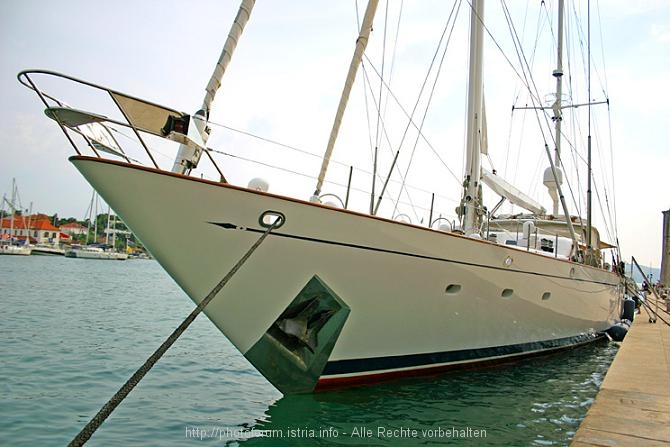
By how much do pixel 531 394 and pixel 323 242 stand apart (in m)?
3.83

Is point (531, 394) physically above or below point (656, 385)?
below

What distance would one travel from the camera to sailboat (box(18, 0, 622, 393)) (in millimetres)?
4152

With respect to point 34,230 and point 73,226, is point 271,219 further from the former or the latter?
point 73,226

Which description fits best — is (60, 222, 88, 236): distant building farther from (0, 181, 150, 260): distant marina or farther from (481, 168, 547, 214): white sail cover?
(481, 168, 547, 214): white sail cover

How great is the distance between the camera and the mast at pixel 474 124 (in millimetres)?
7906

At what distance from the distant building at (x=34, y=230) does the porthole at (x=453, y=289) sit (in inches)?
3203

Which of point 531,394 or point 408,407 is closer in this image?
point 408,407

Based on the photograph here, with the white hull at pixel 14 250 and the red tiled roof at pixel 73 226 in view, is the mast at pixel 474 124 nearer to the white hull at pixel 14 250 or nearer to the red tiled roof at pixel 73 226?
the white hull at pixel 14 250

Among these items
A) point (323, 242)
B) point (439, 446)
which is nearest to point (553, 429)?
point (439, 446)

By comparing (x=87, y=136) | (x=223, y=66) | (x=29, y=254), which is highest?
(x=223, y=66)

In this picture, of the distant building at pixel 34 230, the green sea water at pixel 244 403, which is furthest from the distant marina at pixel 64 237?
the green sea water at pixel 244 403

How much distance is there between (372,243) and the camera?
17.4ft

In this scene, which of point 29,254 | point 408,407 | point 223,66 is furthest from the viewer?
point 29,254

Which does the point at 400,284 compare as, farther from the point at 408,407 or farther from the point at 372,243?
the point at 408,407
